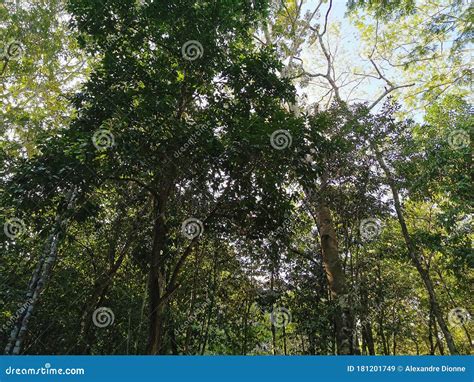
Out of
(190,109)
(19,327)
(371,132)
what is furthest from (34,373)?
(371,132)

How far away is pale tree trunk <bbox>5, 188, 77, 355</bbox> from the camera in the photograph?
17.1ft

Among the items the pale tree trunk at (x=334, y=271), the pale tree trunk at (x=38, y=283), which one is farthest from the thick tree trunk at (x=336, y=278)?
the pale tree trunk at (x=38, y=283)

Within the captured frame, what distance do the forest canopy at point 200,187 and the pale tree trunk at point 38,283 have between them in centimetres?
3

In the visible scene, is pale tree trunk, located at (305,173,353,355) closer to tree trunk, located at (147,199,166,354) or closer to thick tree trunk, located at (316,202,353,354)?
thick tree trunk, located at (316,202,353,354)

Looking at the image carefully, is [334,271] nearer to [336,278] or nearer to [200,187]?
[336,278]

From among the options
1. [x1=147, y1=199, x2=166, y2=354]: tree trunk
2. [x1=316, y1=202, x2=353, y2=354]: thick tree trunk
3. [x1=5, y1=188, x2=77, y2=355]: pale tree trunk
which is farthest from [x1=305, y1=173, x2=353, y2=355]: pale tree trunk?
[x1=5, y1=188, x2=77, y2=355]: pale tree trunk

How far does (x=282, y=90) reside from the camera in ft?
20.3

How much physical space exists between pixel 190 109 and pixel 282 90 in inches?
67.4

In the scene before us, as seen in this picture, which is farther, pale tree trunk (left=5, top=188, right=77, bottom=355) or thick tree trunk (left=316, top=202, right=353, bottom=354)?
thick tree trunk (left=316, top=202, right=353, bottom=354)

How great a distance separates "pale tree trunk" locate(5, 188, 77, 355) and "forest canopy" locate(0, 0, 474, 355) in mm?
34

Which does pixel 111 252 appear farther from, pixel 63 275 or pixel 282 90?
pixel 282 90

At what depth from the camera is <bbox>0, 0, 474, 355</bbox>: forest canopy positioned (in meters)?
5.18

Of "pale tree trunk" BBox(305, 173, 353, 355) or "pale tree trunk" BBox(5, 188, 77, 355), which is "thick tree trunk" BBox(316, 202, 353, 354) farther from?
"pale tree trunk" BBox(5, 188, 77, 355)

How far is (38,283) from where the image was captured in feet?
18.8
